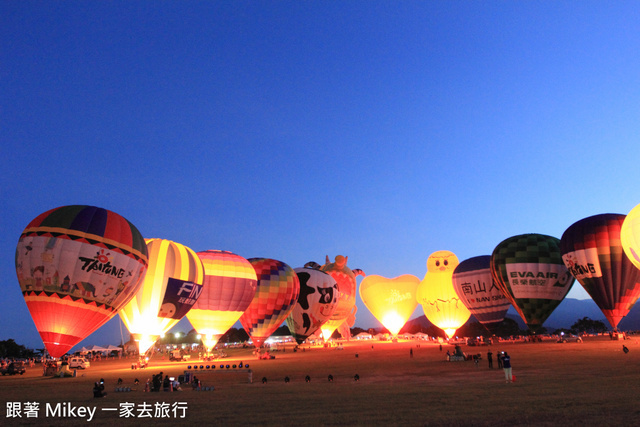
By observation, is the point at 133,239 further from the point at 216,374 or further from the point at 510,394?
the point at 510,394

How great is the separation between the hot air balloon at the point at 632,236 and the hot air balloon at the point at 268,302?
69.5 ft

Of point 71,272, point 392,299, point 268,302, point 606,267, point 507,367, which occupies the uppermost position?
point 71,272

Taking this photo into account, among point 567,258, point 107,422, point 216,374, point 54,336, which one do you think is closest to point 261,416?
point 107,422

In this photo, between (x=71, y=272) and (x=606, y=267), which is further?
(x=606, y=267)

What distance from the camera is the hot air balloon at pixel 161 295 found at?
2386 centimetres

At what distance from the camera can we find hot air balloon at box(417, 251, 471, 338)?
147ft

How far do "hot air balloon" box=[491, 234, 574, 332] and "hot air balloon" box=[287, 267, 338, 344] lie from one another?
14230 millimetres

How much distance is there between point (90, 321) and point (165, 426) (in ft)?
43.6

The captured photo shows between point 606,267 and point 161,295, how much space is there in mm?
26862

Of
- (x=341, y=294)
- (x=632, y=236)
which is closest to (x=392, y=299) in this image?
(x=341, y=294)

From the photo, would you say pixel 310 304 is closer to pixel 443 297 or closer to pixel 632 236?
pixel 443 297

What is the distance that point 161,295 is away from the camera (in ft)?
79.0

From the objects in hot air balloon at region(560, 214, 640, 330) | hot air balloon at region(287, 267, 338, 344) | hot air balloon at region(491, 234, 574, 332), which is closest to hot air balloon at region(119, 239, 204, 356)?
hot air balloon at region(287, 267, 338, 344)

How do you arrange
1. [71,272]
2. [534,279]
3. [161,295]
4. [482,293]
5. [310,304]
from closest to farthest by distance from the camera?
[71,272]
[161,295]
[534,279]
[310,304]
[482,293]
